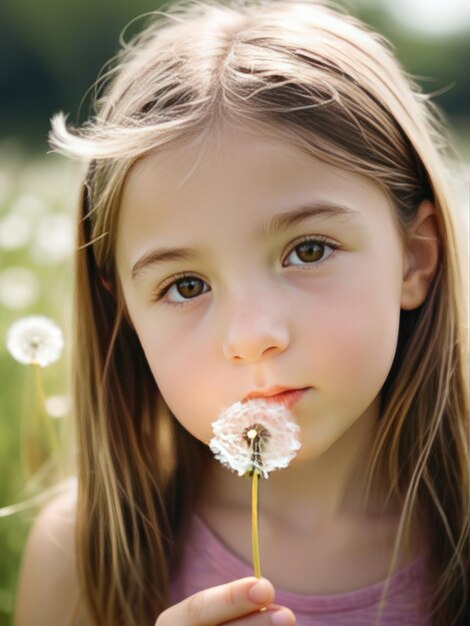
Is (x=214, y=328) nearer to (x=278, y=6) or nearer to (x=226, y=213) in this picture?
(x=226, y=213)

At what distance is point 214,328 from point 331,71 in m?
0.40

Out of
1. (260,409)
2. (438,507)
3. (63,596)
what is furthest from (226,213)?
(63,596)

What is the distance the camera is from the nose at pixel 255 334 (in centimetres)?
121

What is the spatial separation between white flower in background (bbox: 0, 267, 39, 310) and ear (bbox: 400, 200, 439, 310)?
1181 mm

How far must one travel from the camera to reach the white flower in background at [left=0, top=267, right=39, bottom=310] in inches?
93.7

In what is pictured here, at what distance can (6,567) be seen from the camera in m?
1.91

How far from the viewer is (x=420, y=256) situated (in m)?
1.48

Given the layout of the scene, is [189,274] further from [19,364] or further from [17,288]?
[17,288]

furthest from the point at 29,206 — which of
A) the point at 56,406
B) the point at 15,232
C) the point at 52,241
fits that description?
the point at 56,406

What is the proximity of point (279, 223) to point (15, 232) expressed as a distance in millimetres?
1646

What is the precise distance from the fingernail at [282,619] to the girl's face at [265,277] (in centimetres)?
25

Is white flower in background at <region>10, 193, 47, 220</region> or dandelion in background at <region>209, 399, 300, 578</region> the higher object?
white flower in background at <region>10, 193, 47, 220</region>

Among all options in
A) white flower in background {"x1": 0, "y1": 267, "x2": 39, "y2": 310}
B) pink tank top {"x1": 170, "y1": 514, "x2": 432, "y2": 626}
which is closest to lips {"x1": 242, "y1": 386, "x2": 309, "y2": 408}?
pink tank top {"x1": 170, "y1": 514, "x2": 432, "y2": 626}

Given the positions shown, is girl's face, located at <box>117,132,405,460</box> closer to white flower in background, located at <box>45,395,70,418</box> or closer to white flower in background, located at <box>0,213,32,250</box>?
white flower in background, located at <box>45,395,70,418</box>
